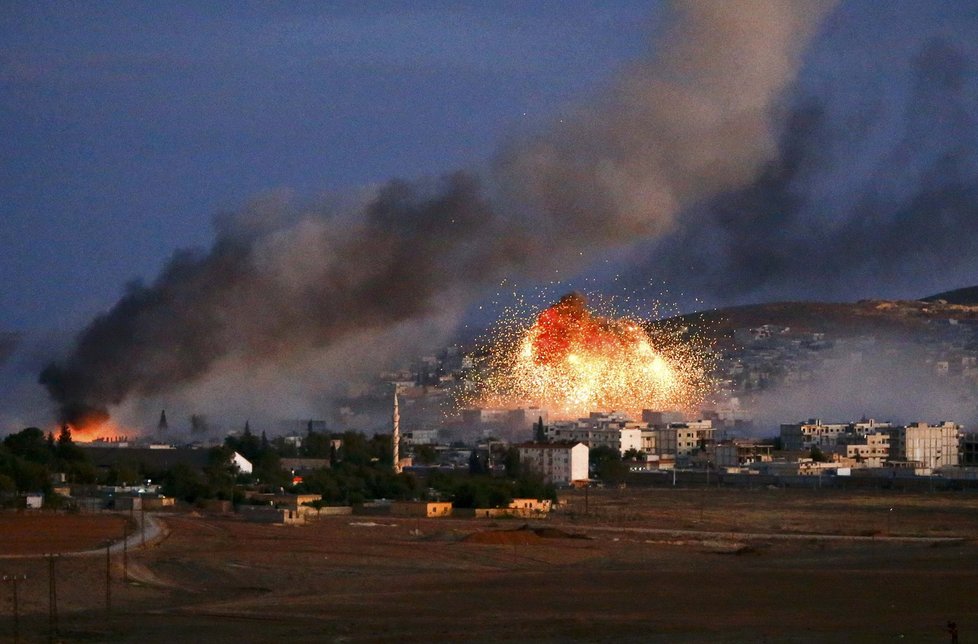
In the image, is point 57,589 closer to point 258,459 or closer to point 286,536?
point 286,536

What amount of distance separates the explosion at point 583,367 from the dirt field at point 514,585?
47232 mm

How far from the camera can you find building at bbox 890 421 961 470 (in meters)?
103

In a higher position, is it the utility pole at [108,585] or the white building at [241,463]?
the white building at [241,463]

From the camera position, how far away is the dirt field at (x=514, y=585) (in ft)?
91.2

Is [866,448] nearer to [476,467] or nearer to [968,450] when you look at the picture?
[968,450]

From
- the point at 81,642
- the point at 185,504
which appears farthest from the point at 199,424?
the point at 81,642

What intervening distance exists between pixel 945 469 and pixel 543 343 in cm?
2326

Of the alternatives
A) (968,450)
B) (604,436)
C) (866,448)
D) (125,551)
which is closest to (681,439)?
(604,436)

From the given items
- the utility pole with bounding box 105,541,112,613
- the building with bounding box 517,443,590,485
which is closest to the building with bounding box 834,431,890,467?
the building with bounding box 517,443,590,485

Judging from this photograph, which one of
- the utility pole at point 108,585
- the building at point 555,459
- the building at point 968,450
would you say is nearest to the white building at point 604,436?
the building at point 555,459

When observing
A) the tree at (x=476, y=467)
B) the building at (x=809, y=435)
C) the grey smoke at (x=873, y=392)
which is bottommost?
the tree at (x=476, y=467)

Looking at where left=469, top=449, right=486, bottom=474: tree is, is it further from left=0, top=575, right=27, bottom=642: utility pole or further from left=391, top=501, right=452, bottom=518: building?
left=0, top=575, right=27, bottom=642: utility pole

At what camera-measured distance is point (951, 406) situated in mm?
138250

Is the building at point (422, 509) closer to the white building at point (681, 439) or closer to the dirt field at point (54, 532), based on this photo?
the dirt field at point (54, 532)
